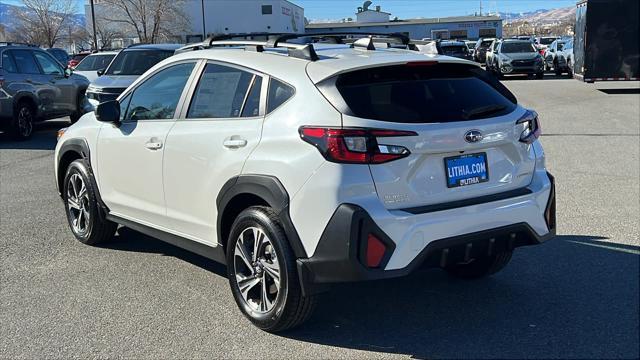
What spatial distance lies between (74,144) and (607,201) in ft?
18.4

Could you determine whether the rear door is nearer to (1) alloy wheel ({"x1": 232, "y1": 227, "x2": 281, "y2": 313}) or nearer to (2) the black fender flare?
(2) the black fender flare

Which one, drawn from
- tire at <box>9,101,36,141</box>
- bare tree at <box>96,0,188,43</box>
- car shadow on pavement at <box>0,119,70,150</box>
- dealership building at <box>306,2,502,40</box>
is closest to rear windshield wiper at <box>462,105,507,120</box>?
car shadow on pavement at <box>0,119,70,150</box>

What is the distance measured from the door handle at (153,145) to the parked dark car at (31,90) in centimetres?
951

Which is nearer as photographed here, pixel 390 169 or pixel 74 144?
pixel 390 169

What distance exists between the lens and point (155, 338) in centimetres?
408

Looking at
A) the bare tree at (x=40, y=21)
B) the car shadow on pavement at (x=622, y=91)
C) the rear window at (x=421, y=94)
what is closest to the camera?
the rear window at (x=421, y=94)

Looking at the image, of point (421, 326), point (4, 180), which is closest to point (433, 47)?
point (421, 326)

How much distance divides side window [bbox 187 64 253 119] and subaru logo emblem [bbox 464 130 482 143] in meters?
1.48

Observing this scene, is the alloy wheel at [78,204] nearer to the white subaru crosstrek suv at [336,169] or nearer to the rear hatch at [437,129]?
the white subaru crosstrek suv at [336,169]

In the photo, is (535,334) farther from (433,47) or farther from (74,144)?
(74,144)

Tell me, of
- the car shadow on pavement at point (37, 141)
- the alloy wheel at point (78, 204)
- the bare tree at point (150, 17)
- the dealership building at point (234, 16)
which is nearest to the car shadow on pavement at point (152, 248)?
the alloy wheel at point (78, 204)

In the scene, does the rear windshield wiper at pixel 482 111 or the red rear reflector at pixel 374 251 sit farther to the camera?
the rear windshield wiper at pixel 482 111

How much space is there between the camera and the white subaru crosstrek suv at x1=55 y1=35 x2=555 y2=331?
140 inches

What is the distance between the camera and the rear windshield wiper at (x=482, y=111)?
12.9ft
